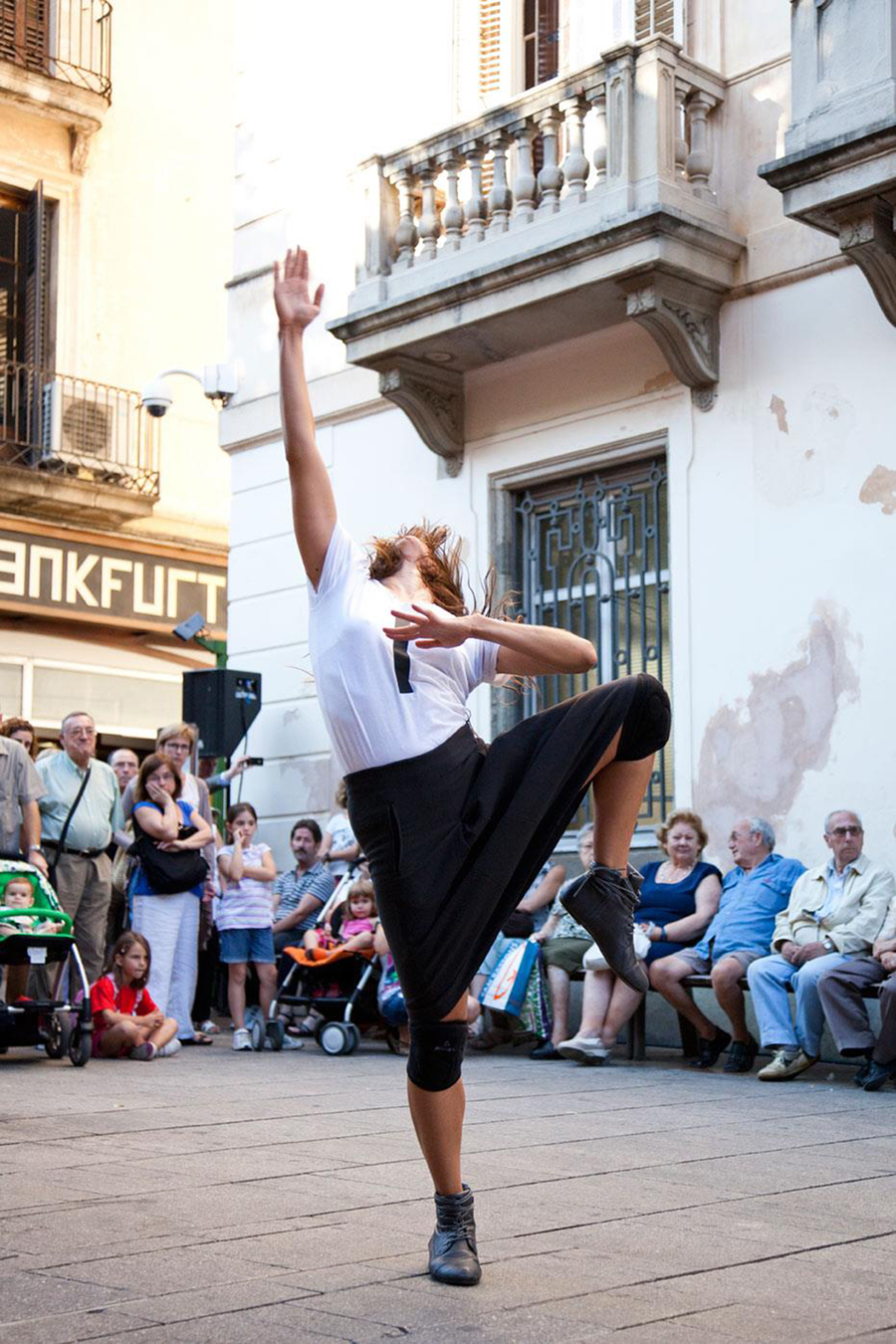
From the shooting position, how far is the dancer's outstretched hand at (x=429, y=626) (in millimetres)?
3936

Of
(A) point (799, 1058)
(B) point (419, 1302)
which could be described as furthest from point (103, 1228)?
(A) point (799, 1058)

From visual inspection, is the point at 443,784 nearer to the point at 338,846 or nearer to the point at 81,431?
the point at 338,846

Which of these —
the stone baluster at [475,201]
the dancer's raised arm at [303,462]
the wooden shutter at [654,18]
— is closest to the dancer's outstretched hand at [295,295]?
the dancer's raised arm at [303,462]

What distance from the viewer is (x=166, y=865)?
35.3 ft

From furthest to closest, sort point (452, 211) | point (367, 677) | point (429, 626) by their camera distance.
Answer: point (452, 211) → point (367, 677) → point (429, 626)

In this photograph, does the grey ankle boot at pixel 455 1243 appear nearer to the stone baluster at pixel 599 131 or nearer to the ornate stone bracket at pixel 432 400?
the stone baluster at pixel 599 131

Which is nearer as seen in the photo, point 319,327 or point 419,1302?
point 419,1302

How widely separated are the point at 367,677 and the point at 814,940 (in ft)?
19.0

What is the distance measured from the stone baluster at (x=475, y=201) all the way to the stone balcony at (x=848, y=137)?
2.82 m

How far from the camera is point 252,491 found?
15297 mm

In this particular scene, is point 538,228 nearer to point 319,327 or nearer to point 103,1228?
point 319,327

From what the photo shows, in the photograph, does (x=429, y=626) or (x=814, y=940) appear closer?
(x=429, y=626)

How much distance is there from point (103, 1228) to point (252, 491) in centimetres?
1120

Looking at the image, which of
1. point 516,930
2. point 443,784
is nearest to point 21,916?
point 516,930
